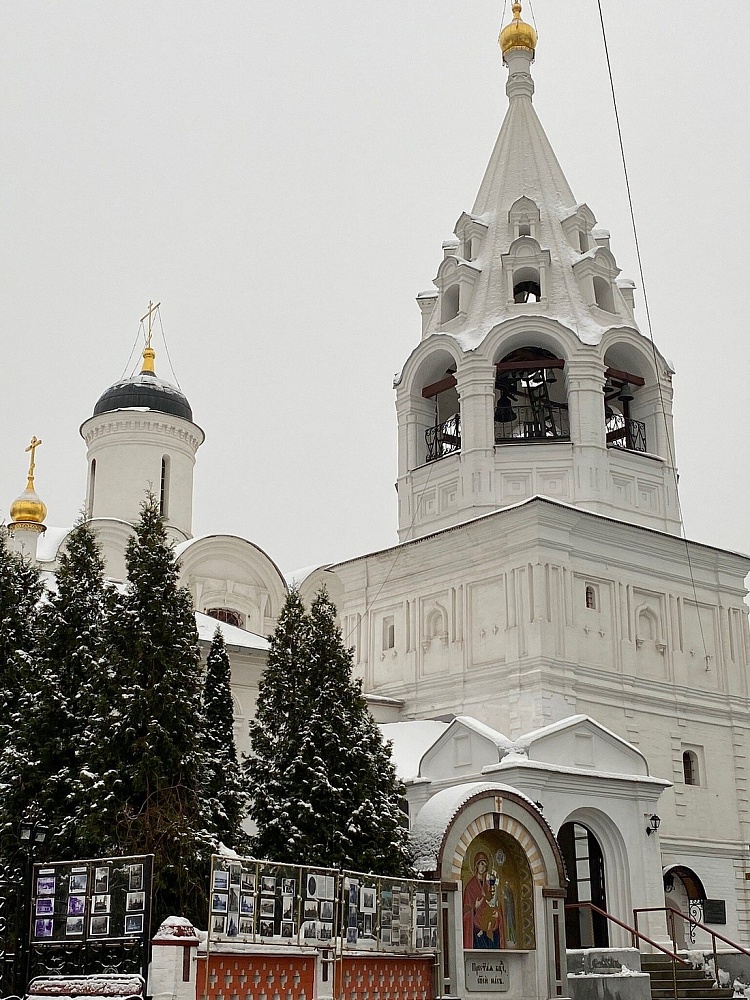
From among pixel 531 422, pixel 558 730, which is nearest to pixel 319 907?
pixel 558 730

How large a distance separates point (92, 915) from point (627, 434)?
618 inches

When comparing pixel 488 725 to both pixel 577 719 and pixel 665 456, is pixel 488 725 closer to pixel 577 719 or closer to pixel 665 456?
pixel 577 719

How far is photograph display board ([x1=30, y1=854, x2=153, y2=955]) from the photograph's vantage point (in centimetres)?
989

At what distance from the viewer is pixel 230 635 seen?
74.6 feet

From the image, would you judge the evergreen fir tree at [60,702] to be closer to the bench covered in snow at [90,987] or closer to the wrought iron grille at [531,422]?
the bench covered in snow at [90,987]

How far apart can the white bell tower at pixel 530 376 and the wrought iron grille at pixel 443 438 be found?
25 millimetres

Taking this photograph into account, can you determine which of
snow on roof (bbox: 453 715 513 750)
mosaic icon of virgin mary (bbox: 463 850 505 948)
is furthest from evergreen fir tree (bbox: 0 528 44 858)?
snow on roof (bbox: 453 715 513 750)

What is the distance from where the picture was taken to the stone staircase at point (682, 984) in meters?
15.6

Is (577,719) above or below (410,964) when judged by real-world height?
above

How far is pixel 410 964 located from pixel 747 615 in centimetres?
1306

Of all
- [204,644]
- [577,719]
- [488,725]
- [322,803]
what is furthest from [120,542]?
[322,803]

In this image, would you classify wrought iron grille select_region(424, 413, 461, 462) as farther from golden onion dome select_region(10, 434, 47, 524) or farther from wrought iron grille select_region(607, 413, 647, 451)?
golden onion dome select_region(10, 434, 47, 524)

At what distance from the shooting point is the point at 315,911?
10992 millimetres

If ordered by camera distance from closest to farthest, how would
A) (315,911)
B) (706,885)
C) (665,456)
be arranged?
(315,911) < (706,885) < (665,456)
